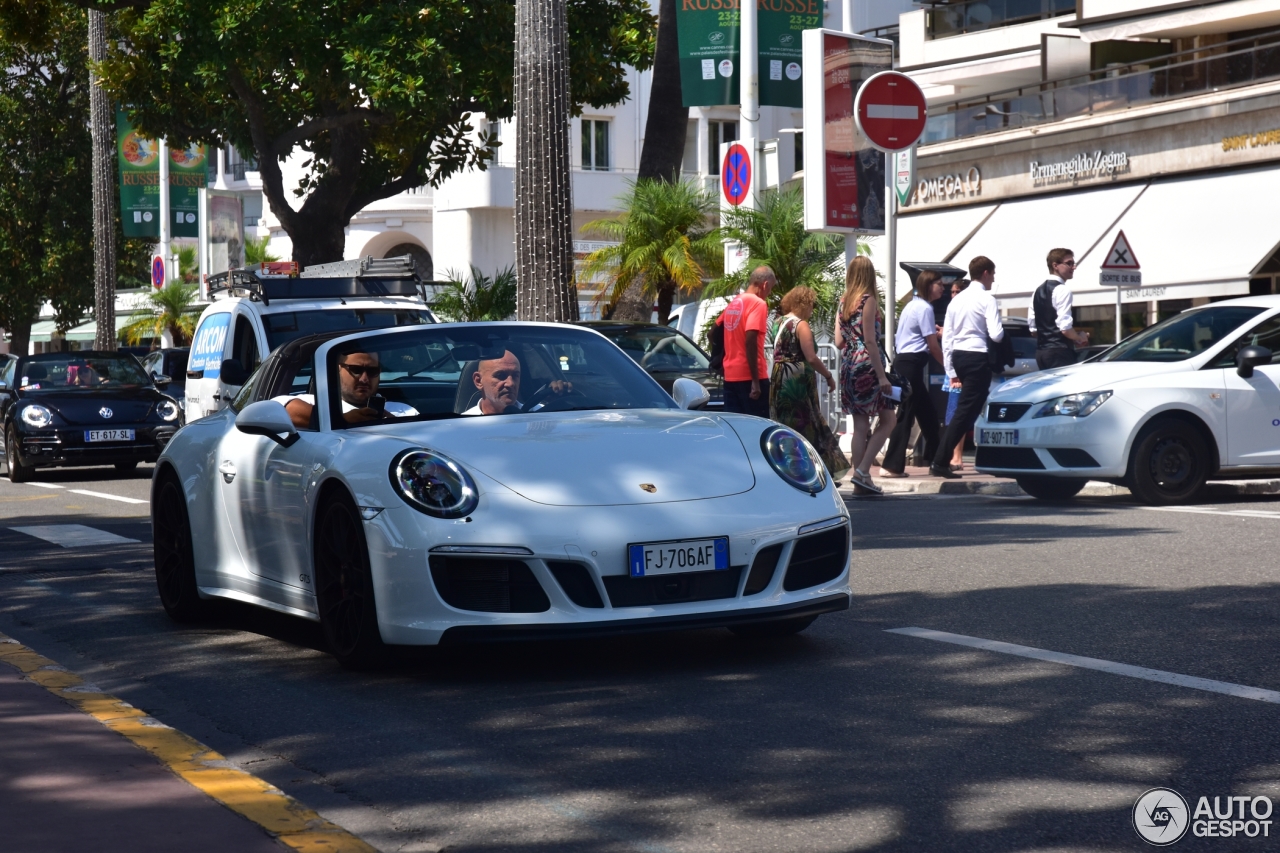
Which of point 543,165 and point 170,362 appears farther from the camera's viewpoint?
point 170,362

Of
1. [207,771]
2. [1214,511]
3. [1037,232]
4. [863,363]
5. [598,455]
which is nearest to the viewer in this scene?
[207,771]

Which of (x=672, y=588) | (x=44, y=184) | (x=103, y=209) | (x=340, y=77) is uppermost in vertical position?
(x=44, y=184)

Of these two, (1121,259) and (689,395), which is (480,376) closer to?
(689,395)

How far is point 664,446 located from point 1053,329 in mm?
11501

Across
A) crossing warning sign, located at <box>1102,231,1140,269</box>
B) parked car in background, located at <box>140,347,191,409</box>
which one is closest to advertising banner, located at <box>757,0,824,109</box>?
crossing warning sign, located at <box>1102,231,1140,269</box>

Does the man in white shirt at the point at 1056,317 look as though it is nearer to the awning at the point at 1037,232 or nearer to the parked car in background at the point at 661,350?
the parked car in background at the point at 661,350

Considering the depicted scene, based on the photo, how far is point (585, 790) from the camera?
472 cm

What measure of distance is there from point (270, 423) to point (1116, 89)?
96.6ft

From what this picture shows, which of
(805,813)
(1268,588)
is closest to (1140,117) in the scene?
(1268,588)

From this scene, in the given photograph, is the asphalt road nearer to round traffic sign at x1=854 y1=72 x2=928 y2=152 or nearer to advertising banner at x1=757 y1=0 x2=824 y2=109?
round traffic sign at x1=854 y1=72 x2=928 y2=152

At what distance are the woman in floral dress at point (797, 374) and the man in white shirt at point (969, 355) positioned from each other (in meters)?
2.12

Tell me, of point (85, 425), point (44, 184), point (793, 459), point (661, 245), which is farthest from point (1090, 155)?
point (793, 459)

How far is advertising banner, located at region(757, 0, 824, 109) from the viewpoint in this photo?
797 inches

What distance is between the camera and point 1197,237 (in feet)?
97.7
